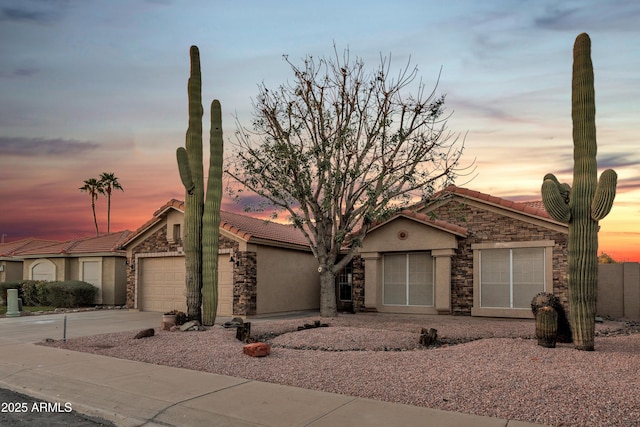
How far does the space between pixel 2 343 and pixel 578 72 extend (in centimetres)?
1445

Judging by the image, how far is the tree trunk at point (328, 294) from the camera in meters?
17.4

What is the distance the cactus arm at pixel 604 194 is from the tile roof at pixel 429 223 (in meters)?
8.00

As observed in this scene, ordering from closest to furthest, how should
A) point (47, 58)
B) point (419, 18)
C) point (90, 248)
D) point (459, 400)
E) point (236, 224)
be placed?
point (459, 400) < point (419, 18) < point (47, 58) < point (236, 224) < point (90, 248)

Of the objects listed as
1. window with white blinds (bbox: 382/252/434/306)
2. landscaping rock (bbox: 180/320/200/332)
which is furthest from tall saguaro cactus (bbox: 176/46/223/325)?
window with white blinds (bbox: 382/252/434/306)

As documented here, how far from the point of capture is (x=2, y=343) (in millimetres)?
11930

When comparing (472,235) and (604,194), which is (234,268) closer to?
(472,235)

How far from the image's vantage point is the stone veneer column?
18094 millimetres

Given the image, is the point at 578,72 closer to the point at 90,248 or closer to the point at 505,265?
the point at 505,265

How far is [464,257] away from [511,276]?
5.69 feet

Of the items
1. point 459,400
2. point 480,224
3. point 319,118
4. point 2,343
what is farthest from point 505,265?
point 2,343

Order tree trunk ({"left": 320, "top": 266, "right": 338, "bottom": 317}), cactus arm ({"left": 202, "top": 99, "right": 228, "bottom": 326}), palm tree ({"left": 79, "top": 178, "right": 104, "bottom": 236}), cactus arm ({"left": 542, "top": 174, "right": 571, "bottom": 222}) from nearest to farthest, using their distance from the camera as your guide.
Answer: cactus arm ({"left": 542, "top": 174, "right": 571, "bottom": 222}) → cactus arm ({"left": 202, "top": 99, "right": 228, "bottom": 326}) → tree trunk ({"left": 320, "top": 266, "right": 338, "bottom": 317}) → palm tree ({"left": 79, "top": 178, "right": 104, "bottom": 236})

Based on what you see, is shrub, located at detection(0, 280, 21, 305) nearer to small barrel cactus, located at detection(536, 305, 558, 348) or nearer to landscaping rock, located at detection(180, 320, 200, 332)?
landscaping rock, located at detection(180, 320, 200, 332)

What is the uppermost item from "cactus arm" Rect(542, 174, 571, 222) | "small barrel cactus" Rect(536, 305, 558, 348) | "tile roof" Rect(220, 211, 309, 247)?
"cactus arm" Rect(542, 174, 571, 222)

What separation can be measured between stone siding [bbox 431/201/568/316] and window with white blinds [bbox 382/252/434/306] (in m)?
1.02
